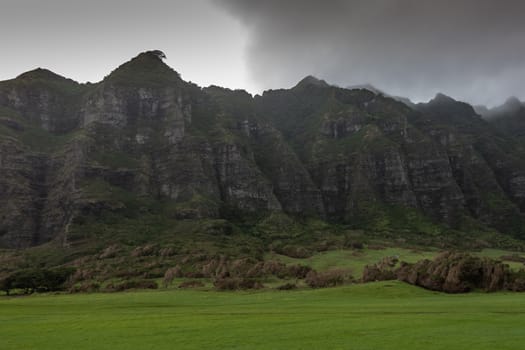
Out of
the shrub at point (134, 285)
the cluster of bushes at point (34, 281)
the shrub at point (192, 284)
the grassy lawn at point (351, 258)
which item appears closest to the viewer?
A: the shrub at point (192, 284)

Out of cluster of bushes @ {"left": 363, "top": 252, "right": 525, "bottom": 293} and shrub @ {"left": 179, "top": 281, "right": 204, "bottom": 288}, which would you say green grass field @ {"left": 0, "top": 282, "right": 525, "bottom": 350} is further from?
shrub @ {"left": 179, "top": 281, "right": 204, "bottom": 288}

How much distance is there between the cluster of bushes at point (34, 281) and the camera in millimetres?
71688

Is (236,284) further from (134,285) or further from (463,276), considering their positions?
(463,276)

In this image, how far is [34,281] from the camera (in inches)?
2869

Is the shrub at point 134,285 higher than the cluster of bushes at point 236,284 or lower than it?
lower

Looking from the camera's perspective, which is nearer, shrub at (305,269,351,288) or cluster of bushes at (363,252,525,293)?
cluster of bushes at (363,252,525,293)

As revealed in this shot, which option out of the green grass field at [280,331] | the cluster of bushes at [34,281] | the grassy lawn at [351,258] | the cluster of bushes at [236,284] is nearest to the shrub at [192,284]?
the cluster of bushes at [236,284]

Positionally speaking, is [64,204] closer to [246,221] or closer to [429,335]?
[246,221]

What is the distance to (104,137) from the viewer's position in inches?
7648

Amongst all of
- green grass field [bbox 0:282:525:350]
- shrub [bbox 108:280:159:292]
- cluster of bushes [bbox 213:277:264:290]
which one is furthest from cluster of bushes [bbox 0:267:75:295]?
Result: green grass field [bbox 0:282:525:350]

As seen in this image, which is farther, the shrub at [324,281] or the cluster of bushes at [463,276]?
the shrub at [324,281]

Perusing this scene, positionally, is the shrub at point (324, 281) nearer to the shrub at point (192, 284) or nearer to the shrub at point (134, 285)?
the shrub at point (192, 284)

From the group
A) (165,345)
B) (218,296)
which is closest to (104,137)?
(218,296)

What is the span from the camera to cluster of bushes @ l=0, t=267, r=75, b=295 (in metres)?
71.7
